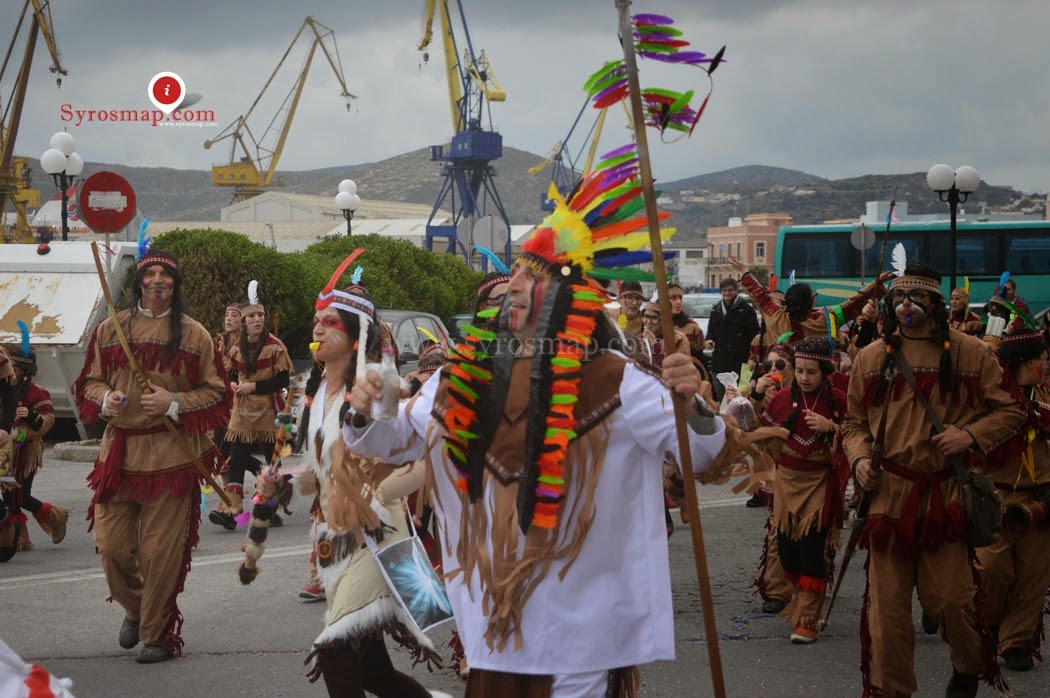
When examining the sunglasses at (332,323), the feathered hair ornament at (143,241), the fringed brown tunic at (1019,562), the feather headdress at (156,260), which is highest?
the feathered hair ornament at (143,241)

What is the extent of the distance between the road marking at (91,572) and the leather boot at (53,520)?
89 centimetres

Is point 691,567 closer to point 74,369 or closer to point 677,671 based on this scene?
point 677,671

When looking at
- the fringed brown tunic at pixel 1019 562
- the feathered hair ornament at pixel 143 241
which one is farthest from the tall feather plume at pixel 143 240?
the fringed brown tunic at pixel 1019 562

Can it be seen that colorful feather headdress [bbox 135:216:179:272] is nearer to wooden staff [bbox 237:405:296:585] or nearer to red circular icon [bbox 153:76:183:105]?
wooden staff [bbox 237:405:296:585]

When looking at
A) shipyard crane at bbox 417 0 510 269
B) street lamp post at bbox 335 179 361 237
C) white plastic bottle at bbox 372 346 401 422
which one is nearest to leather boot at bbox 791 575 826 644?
white plastic bottle at bbox 372 346 401 422

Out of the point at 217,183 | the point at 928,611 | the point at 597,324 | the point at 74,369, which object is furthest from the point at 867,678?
the point at 217,183

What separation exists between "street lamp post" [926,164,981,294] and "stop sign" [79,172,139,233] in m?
12.7

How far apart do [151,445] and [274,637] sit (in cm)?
126

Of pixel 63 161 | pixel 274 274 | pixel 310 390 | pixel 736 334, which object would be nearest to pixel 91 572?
pixel 310 390

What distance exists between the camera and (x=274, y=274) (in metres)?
19.5

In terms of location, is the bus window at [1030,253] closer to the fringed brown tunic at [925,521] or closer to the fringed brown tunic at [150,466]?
the fringed brown tunic at [925,521]

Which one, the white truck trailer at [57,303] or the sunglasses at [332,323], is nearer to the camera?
the sunglasses at [332,323]

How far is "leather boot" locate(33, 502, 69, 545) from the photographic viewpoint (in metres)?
9.39

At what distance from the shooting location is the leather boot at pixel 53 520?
9.39 m
